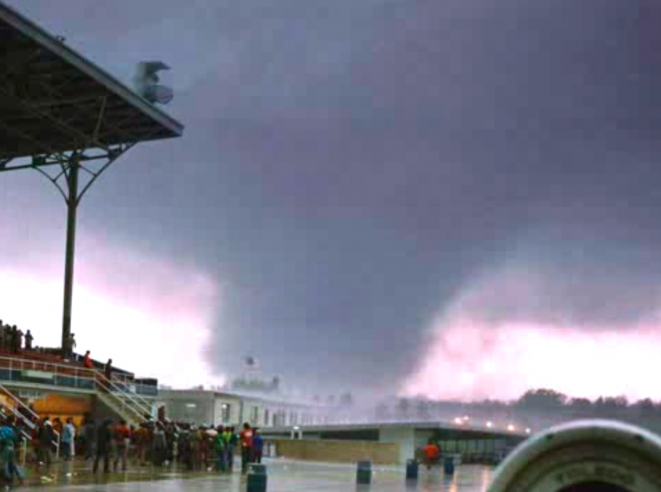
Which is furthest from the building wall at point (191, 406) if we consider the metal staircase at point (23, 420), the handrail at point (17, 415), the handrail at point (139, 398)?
the handrail at point (17, 415)

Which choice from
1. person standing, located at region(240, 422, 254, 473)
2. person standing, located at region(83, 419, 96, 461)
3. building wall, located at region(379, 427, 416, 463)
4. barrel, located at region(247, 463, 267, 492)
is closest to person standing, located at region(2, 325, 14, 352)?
person standing, located at region(83, 419, 96, 461)

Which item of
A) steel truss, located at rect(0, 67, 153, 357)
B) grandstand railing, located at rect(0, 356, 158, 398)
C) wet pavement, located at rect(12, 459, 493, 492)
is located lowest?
wet pavement, located at rect(12, 459, 493, 492)

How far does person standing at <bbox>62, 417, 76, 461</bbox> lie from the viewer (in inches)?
1377

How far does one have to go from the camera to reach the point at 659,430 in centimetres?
652

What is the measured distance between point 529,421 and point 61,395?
3475 cm

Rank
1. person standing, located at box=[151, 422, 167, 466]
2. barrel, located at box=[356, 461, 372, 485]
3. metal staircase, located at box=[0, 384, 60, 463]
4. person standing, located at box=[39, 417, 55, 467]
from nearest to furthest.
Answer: barrel, located at box=[356, 461, 372, 485] < person standing, located at box=[39, 417, 55, 467] < metal staircase, located at box=[0, 384, 60, 463] < person standing, located at box=[151, 422, 167, 466]

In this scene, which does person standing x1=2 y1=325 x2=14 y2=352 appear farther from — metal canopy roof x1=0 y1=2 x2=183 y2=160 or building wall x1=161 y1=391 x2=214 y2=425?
building wall x1=161 y1=391 x2=214 y2=425

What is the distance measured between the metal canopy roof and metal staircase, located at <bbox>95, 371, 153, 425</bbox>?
13949 millimetres

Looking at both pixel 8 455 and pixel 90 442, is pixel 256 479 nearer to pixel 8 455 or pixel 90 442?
pixel 8 455

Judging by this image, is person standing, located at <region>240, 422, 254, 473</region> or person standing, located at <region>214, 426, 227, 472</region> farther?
person standing, located at <region>240, 422, 254, 473</region>

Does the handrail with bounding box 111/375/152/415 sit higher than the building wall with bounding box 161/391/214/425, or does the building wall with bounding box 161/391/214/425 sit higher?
the handrail with bounding box 111/375/152/415

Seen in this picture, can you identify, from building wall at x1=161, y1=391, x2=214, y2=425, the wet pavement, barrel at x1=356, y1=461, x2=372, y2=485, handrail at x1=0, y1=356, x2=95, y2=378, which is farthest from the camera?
building wall at x1=161, y1=391, x2=214, y2=425

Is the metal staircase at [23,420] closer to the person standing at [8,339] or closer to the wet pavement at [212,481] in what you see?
the wet pavement at [212,481]

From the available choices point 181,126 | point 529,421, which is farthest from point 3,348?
point 529,421
